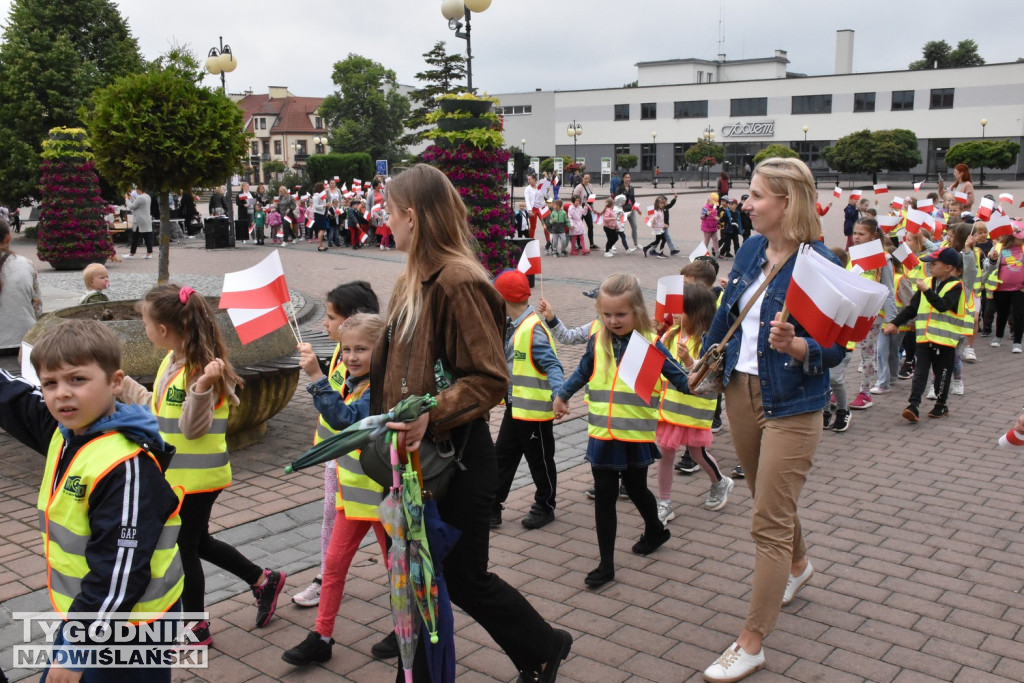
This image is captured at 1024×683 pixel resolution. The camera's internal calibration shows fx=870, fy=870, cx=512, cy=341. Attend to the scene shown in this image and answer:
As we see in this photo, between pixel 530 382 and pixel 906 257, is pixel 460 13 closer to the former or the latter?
pixel 906 257

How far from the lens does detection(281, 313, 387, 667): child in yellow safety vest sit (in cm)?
369

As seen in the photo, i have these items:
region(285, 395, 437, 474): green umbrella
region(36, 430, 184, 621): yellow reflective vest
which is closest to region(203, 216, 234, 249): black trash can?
region(36, 430, 184, 621): yellow reflective vest

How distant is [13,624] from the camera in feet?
13.4

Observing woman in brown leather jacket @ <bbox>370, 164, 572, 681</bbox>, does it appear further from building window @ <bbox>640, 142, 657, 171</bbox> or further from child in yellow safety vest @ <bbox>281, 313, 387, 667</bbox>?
building window @ <bbox>640, 142, 657, 171</bbox>

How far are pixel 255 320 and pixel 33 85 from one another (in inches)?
1055

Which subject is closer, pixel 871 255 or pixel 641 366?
pixel 641 366

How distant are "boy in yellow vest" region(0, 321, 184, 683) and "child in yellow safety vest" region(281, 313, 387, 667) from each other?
1044mm

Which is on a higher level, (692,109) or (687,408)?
(692,109)

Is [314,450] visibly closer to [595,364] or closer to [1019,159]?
[595,364]

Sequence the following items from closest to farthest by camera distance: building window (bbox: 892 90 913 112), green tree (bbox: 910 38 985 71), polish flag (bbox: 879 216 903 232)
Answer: polish flag (bbox: 879 216 903 232) → building window (bbox: 892 90 913 112) → green tree (bbox: 910 38 985 71)

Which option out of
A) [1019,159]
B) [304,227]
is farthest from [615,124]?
[304,227]

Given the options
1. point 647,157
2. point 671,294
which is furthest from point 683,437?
point 647,157

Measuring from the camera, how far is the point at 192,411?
12.1ft

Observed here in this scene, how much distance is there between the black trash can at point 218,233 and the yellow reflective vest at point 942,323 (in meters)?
19.8
